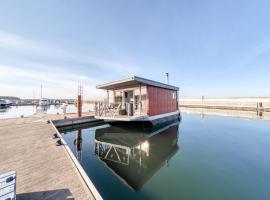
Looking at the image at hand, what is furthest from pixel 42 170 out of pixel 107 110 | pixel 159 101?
pixel 159 101

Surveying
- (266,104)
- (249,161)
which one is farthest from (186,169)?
(266,104)

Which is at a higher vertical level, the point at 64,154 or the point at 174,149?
the point at 64,154

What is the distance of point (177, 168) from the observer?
229 inches

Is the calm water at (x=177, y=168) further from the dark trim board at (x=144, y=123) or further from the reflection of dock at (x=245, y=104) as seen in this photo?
the reflection of dock at (x=245, y=104)

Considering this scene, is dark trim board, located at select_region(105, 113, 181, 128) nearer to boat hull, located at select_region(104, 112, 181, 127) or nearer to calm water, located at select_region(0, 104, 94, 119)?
boat hull, located at select_region(104, 112, 181, 127)

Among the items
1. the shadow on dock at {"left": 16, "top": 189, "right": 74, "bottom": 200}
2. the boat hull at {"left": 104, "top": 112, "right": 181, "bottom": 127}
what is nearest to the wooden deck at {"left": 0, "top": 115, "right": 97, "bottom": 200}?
the shadow on dock at {"left": 16, "top": 189, "right": 74, "bottom": 200}

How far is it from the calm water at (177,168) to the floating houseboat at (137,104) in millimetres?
2879

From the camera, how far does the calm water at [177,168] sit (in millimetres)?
4242

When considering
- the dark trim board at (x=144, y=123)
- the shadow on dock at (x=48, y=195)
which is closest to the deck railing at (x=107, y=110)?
the dark trim board at (x=144, y=123)

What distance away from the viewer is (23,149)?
5656 millimetres

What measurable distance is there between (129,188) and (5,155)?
464cm

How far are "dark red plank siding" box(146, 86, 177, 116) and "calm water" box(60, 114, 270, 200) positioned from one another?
3891 mm

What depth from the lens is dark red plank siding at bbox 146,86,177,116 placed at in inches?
489

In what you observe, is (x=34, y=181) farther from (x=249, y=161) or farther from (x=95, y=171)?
Answer: (x=249, y=161)
